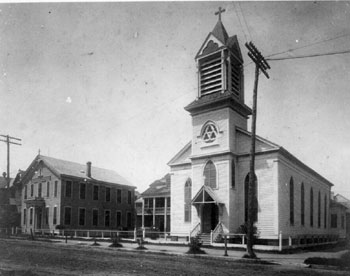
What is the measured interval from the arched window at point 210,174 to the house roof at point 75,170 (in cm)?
1938

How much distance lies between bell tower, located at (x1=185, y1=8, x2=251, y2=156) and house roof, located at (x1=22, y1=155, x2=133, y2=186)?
19.3 meters

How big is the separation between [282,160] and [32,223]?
30.8 m

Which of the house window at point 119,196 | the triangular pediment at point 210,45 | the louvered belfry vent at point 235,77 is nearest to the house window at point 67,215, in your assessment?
the house window at point 119,196

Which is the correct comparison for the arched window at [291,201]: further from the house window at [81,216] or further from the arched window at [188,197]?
the house window at [81,216]

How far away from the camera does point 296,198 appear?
27.5 metres

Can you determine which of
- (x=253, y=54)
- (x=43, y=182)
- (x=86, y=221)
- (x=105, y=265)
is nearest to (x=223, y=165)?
(x=253, y=54)

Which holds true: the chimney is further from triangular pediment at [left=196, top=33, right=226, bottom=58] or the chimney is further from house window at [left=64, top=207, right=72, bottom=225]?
triangular pediment at [left=196, top=33, right=226, bottom=58]

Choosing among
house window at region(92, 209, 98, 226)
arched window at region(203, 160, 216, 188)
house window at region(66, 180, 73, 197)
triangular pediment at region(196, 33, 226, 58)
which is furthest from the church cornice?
house window at region(92, 209, 98, 226)

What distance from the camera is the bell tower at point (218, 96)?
25.9 metres

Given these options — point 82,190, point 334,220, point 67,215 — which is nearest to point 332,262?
point 67,215

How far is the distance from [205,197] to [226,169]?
259 centimetres

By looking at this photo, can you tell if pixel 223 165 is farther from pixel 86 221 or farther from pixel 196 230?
pixel 86 221

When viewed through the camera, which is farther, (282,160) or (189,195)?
(189,195)

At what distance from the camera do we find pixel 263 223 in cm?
2402
